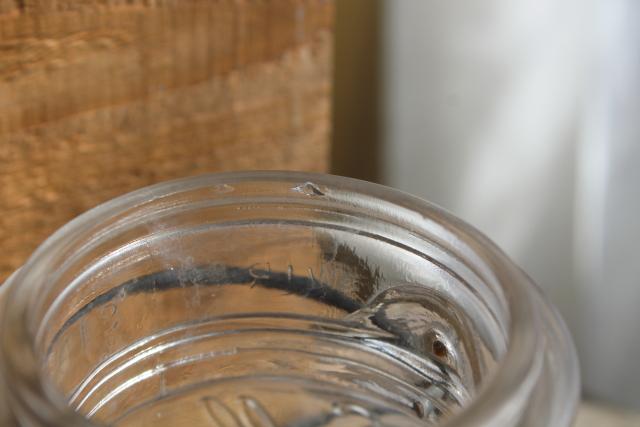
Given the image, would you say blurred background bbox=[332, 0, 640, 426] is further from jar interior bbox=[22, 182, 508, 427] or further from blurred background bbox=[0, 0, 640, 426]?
jar interior bbox=[22, 182, 508, 427]

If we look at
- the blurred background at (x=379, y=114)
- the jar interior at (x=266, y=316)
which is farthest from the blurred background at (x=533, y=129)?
the jar interior at (x=266, y=316)

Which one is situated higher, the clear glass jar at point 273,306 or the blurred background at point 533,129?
the blurred background at point 533,129

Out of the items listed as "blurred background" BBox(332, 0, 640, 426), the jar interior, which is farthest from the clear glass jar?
"blurred background" BBox(332, 0, 640, 426)

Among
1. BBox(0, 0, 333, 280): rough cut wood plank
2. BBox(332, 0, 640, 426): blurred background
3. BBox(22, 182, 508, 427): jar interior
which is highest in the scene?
BBox(332, 0, 640, 426): blurred background

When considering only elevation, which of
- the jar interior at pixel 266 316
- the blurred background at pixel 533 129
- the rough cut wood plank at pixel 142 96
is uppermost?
the blurred background at pixel 533 129

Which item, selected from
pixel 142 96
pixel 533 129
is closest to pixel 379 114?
pixel 533 129

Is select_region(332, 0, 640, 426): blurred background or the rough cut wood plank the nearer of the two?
the rough cut wood plank

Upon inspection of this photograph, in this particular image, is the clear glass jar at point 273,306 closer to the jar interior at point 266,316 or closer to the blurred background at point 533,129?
the jar interior at point 266,316

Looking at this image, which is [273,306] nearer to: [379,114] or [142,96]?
[142,96]
